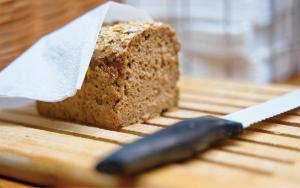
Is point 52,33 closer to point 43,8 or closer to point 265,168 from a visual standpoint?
point 43,8

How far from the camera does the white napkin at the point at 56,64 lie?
838 mm

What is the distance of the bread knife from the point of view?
23.0 inches

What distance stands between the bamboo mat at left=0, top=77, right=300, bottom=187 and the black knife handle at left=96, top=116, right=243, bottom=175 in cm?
1

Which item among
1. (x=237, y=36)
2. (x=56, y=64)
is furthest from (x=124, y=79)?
(x=237, y=36)

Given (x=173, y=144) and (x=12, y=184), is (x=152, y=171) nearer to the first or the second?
(x=173, y=144)

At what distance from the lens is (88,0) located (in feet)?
3.37

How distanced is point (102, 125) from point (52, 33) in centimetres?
20

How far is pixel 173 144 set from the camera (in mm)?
621

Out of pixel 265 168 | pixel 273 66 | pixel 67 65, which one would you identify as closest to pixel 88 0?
pixel 67 65

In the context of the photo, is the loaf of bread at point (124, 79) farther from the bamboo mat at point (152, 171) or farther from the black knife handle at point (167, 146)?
the black knife handle at point (167, 146)

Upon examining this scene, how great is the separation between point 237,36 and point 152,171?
0.89m

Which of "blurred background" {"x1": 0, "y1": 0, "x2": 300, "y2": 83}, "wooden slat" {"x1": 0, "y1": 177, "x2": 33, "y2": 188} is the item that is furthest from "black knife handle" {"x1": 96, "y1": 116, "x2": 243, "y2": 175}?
"blurred background" {"x1": 0, "y1": 0, "x2": 300, "y2": 83}

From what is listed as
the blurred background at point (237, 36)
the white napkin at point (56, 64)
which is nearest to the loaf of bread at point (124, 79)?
the white napkin at point (56, 64)

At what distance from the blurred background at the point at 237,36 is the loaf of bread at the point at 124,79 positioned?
1.69 feet
